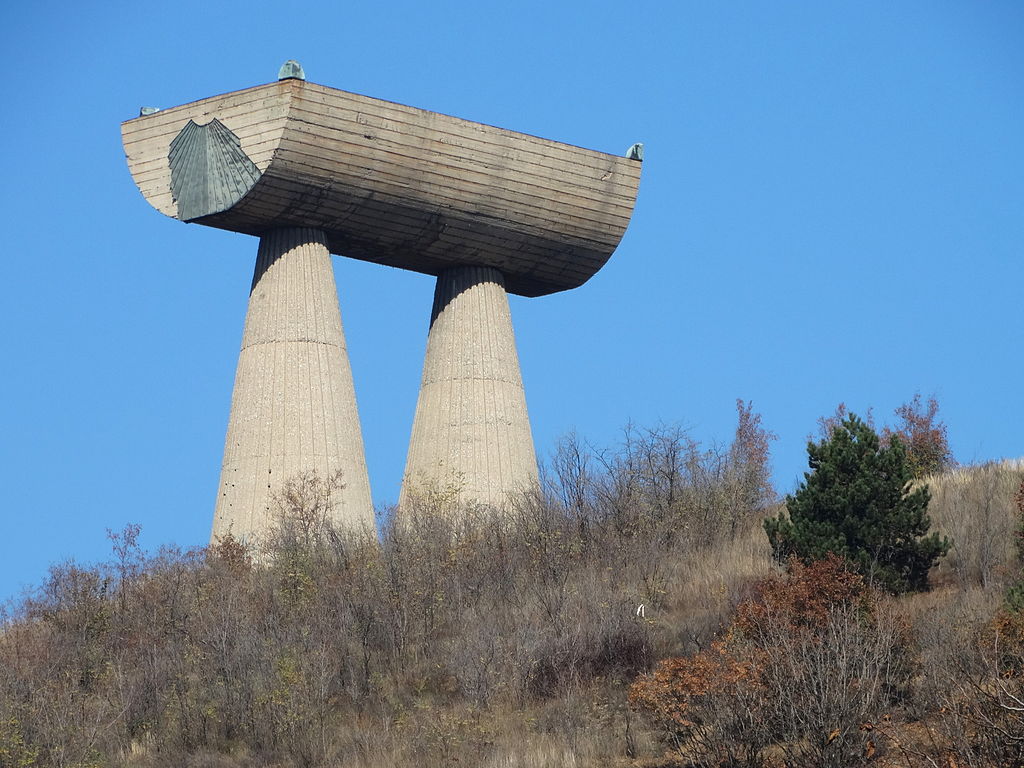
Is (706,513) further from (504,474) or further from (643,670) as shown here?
(643,670)

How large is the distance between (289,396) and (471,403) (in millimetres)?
3942

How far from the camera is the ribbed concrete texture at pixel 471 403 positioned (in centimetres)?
3225

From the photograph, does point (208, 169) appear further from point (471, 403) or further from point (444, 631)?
point (444, 631)

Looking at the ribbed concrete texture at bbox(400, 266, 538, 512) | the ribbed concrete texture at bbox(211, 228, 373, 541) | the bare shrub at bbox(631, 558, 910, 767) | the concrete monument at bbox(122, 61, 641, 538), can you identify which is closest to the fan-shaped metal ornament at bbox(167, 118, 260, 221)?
the concrete monument at bbox(122, 61, 641, 538)

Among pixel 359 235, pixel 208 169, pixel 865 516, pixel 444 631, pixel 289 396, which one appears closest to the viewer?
pixel 865 516

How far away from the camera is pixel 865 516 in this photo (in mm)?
23328

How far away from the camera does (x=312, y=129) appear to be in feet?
97.1

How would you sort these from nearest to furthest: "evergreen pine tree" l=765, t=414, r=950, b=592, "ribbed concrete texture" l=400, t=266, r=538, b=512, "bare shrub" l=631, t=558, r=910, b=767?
"bare shrub" l=631, t=558, r=910, b=767
"evergreen pine tree" l=765, t=414, r=950, b=592
"ribbed concrete texture" l=400, t=266, r=538, b=512

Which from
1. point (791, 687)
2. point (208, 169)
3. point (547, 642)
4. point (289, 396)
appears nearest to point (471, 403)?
point (289, 396)

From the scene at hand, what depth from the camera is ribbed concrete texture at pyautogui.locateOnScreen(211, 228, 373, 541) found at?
99.2ft

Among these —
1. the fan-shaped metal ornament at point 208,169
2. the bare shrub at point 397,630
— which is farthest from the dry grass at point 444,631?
the fan-shaped metal ornament at point 208,169

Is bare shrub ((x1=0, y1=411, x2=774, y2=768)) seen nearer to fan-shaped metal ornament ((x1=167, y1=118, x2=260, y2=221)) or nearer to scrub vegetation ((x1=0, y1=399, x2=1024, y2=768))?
scrub vegetation ((x1=0, y1=399, x2=1024, y2=768))

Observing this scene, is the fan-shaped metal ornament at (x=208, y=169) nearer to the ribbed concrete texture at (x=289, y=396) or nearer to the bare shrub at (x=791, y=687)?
the ribbed concrete texture at (x=289, y=396)

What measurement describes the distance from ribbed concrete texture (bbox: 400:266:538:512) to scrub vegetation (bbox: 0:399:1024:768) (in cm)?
104
